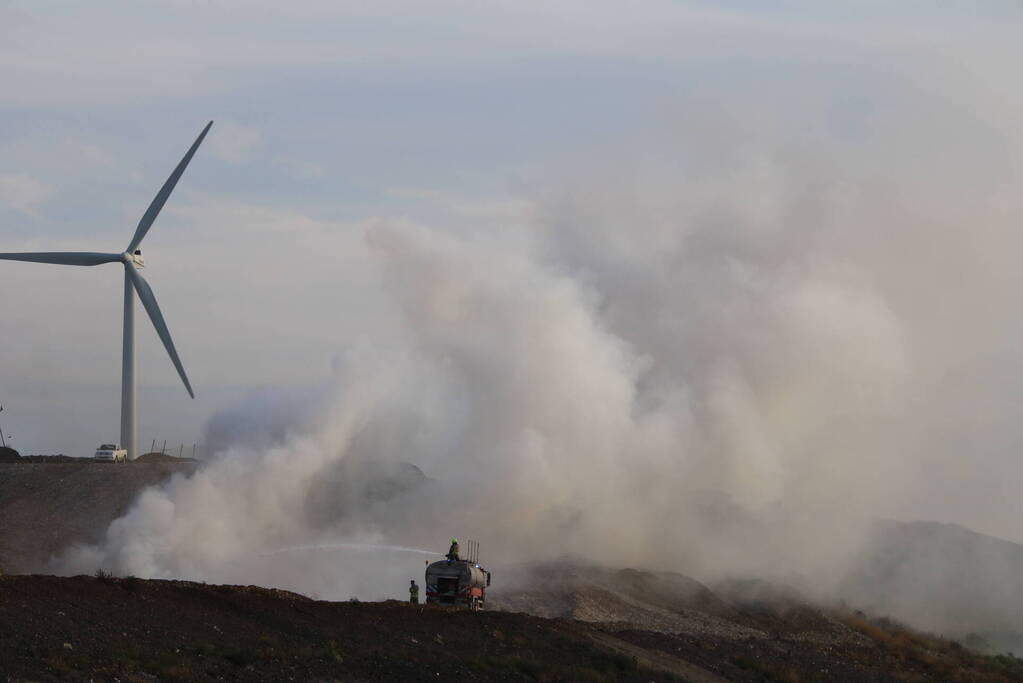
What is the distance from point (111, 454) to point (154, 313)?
18924 millimetres

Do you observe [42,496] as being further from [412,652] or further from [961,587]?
[961,587]

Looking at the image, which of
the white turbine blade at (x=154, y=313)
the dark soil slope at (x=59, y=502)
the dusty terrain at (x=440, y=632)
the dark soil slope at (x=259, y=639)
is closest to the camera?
the dark soil slope at (x=259, y=639)

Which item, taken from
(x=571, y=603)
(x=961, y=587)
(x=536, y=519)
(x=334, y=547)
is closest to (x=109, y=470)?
(x=334, y=547)

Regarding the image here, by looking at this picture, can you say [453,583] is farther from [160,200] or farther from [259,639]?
[160,200]

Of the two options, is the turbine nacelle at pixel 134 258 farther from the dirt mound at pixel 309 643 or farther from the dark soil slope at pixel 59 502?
the dirt mound at pixel 309 643

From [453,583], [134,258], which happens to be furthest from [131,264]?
[453,583]

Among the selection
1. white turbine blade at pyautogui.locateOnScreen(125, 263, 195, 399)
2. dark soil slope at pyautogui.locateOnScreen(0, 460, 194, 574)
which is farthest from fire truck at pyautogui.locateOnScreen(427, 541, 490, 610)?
white turbine blade at pyautogui.locateOnScreen(125, 263, 195, 399)

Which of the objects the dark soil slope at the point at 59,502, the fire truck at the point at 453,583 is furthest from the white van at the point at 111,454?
the fire truck at the point at 453,583

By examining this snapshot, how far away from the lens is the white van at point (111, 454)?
4279 inches

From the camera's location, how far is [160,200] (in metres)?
100

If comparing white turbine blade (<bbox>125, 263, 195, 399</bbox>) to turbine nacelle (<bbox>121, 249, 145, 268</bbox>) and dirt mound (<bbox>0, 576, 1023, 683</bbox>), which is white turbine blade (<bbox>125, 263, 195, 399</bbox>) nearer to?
turbine nacelle (<bbox>121, 249, 145, 268</bbox>)

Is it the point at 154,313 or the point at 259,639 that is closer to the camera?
the point at 259,639

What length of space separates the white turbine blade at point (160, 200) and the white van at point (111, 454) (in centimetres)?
1834

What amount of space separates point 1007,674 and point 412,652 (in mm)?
46264
